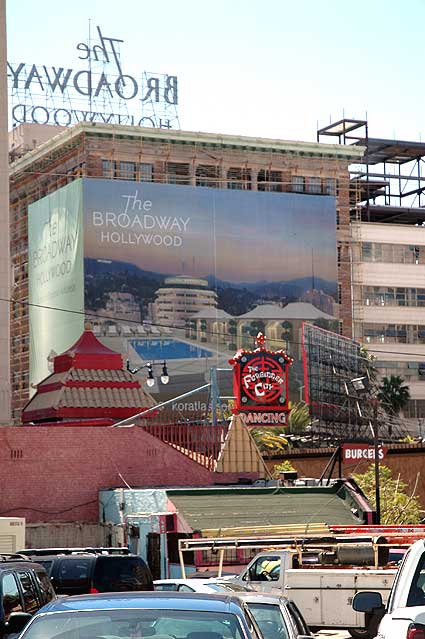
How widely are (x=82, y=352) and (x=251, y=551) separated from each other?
19.7 meters

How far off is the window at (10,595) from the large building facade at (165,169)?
103 m

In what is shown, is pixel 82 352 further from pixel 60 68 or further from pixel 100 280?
pixel 60 68

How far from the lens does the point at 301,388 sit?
12225cm

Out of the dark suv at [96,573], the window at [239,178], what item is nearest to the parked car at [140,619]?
the dark suv at [96,573]

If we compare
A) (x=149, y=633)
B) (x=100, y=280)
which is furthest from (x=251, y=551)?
(x=100, y=280)

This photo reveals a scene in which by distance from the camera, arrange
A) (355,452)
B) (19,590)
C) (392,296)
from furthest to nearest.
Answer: (392,296), (355,452), (19,590)

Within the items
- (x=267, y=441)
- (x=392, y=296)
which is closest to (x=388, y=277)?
(x=392, y=296)

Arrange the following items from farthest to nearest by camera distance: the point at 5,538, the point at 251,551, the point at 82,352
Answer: the point at 82,352 < the point at 251,551 < the point at 5,538

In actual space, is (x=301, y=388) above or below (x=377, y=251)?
below

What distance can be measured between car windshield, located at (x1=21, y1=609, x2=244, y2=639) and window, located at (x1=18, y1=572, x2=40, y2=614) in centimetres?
838

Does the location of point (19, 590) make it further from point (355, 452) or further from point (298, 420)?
point (298, 420)

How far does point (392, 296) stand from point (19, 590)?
122 metres

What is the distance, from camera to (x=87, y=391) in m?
56.1

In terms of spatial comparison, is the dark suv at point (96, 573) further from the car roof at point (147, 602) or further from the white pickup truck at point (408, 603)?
the car roof at point (147, 602)
